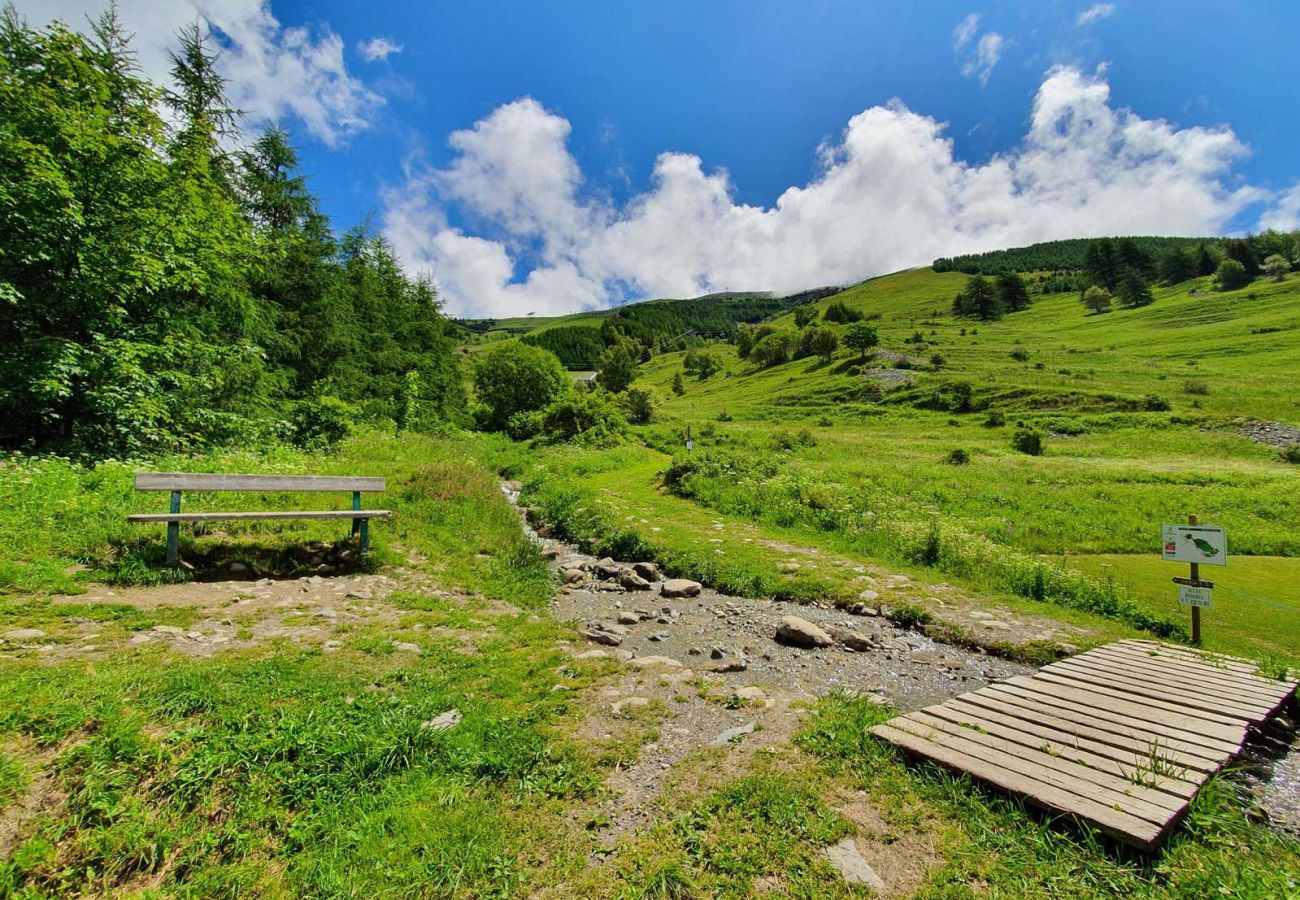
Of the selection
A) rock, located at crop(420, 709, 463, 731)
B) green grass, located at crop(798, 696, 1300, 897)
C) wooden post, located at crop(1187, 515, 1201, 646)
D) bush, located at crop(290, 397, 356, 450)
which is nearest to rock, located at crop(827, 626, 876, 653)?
green grass, located at crop(798, 696, 1300, 897)

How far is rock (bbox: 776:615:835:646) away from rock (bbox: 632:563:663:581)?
4.16m

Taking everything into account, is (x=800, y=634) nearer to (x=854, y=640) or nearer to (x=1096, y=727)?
(x=854, y=640)

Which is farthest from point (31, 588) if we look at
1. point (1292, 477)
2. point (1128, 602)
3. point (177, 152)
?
point (1292, 477)

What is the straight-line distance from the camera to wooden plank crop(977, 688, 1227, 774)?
4.86 meters

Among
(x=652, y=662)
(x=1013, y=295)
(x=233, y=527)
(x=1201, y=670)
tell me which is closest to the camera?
(x=1201, y=670)

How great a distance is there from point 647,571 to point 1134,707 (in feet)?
29.3

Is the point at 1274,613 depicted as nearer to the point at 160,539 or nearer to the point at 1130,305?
the point at 160,539

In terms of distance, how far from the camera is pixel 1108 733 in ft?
17.6

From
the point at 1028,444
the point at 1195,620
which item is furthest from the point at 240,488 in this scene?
the point at 1028,444

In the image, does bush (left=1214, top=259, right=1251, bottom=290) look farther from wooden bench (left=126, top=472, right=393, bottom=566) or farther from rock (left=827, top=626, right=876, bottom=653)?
wooden bench (left=126, top=472, right=393, bottom=566)

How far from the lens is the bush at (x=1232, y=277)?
10719 cm

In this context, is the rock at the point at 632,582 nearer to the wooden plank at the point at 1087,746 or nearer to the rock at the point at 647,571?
the rock at the point at 647,571

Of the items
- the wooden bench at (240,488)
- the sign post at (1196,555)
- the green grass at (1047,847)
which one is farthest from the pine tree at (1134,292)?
the wooden bench at (240,488)

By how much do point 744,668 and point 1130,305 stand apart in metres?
155
